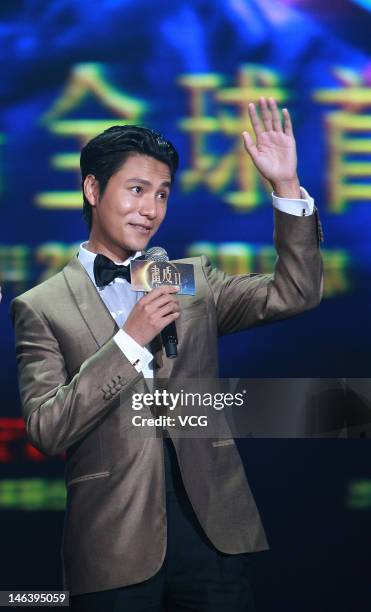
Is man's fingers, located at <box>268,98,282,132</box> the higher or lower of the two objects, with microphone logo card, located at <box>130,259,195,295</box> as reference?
higher

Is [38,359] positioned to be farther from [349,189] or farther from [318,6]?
[318,6]

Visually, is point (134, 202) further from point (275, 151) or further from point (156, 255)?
point (275, 151)

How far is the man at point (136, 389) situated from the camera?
7.33 feet

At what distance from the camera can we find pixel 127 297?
2.50 meters

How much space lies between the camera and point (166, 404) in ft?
7.63

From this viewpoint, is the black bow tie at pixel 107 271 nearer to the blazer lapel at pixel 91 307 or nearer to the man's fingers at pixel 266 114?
the blazer lapel at pixel 91 307

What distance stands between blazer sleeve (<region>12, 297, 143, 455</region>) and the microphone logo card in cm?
15

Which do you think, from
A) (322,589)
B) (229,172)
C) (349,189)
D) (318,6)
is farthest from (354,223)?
(322,589)

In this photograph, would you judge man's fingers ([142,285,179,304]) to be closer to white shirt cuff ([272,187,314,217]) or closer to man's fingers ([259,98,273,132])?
white shirt cuff ([272,187,314,217])

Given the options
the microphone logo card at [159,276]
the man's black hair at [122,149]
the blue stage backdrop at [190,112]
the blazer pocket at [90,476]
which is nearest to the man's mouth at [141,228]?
the man's black hair at [122,149]

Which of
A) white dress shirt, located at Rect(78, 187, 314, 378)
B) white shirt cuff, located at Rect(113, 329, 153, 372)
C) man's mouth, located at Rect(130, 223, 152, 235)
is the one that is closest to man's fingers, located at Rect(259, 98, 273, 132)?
white dress shirt, located at Rect(78, 187, 314, 378)

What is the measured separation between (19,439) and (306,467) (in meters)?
0.94

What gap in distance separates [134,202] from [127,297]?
232 mm

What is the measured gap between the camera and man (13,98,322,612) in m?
2.23
